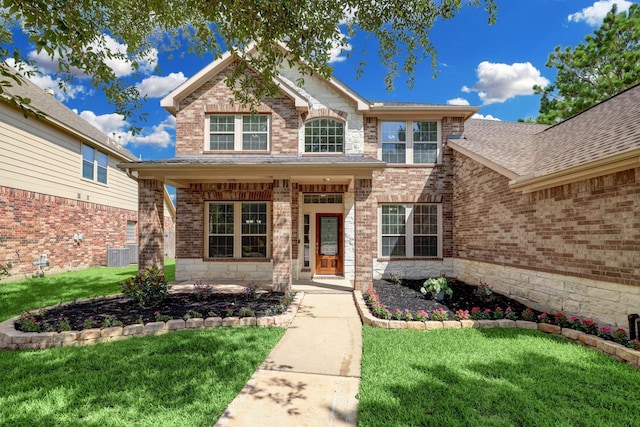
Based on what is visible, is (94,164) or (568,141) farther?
(94,164)

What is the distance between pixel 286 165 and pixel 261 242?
3.82 m

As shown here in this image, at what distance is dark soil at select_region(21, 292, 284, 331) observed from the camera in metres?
5.68

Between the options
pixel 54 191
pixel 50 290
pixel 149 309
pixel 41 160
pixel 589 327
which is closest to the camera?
pixel 589 327

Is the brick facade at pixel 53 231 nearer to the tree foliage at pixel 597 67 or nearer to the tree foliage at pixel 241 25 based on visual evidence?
the tree foliage at pixel 241 25

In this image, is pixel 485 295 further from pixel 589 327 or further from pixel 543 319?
pixel 589 327

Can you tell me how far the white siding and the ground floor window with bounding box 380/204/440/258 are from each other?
13.3m


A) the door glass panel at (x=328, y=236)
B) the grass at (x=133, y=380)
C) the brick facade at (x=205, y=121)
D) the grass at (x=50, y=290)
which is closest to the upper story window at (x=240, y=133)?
the brick facade at (x=205, y=121)

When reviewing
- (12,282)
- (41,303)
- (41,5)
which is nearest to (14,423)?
(41,5)

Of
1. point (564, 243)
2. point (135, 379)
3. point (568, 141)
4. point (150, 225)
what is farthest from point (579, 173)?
point (150, 225)

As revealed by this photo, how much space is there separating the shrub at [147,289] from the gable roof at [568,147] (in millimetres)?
8765

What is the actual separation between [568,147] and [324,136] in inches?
275

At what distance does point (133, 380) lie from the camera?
371 centimetres

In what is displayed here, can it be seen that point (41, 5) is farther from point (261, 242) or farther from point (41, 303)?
point (261, 242)

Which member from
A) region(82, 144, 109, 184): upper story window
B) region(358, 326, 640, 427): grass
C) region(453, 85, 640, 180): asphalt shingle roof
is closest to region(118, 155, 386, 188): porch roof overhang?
region(453, 85, 640, 180): asphalt shingle roof
